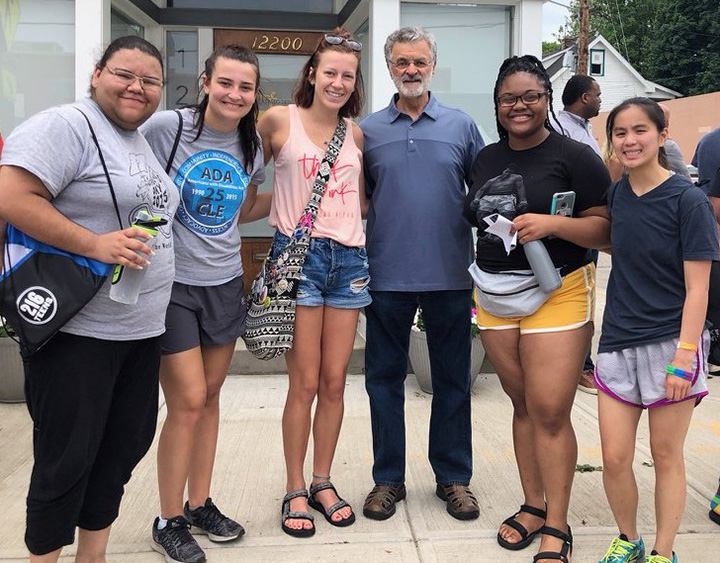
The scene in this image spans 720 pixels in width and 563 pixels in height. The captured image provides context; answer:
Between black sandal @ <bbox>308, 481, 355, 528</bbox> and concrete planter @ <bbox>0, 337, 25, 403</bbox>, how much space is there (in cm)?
237

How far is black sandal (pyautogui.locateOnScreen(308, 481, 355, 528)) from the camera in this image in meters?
3.15

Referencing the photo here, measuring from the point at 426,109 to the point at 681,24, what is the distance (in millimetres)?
40615

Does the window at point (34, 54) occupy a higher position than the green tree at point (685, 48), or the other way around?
the green tree at point (685, 48)

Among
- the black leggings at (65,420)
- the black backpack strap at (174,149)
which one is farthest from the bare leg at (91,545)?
the black backpack strap at (174,149)

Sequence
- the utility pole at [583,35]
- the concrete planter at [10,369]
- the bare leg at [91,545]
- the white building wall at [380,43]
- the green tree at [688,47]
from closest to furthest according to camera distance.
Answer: the bare leg at [91,545] → the concrete planter at [10,369] → the white building wall at [380,43] → the utility pole at [583,35] → the green tree at [688,47]

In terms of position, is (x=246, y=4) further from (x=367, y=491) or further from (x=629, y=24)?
(x=629, y=24)

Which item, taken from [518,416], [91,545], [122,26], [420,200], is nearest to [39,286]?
[91,545]

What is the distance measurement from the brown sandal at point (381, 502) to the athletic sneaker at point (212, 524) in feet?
1.84

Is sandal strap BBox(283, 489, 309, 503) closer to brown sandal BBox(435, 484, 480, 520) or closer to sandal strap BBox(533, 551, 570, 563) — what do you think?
brown sandal BBox(435, 484, 480, 520)

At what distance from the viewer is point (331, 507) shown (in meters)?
3.19

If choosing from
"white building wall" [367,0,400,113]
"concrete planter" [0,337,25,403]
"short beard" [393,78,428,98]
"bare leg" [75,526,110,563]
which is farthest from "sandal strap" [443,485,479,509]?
"concrete planter" [0,337,25,403]

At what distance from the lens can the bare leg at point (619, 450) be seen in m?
2.60

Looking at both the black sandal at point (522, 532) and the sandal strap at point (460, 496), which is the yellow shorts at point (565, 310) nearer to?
the black sandal at point (522, 532)

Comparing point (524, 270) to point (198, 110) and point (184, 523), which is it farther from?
point (184, 523)
